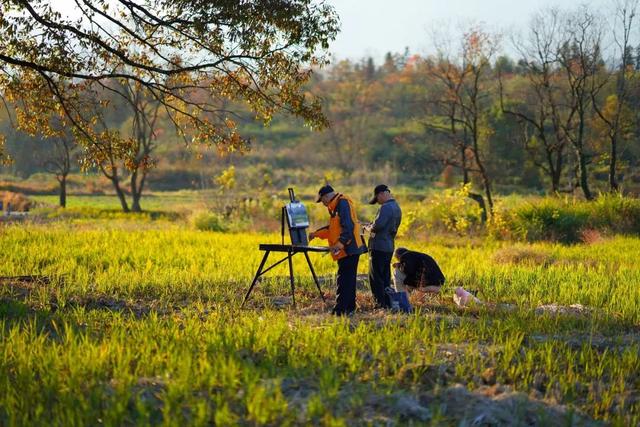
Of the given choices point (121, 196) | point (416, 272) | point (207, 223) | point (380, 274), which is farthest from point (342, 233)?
point (121, 196)

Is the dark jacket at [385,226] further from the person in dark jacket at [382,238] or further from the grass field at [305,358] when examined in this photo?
the grass field at [305,358]

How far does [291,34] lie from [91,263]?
675cm

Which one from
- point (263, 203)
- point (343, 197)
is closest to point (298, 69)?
point (343, 197)

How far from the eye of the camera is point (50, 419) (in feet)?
19.4

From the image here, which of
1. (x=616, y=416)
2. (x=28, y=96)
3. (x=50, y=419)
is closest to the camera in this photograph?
(x=50, y=419)

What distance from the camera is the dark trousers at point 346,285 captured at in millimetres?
10008

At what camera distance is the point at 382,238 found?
33.9ft

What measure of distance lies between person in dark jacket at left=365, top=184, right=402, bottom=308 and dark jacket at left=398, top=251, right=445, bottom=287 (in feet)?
1.54

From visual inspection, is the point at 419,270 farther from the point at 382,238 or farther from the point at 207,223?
the point at 207,223

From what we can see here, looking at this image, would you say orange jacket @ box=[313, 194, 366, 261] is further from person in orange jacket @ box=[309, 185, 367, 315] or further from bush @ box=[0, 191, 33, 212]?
bush @ box=[0, 191, 33, 212]

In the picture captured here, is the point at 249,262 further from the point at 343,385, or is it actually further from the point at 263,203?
the point at 263,203

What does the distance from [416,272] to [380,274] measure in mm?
714

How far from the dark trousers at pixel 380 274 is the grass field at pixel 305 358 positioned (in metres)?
0.55

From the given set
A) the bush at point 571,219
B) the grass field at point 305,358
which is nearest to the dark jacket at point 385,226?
the grass field at point 305,358
